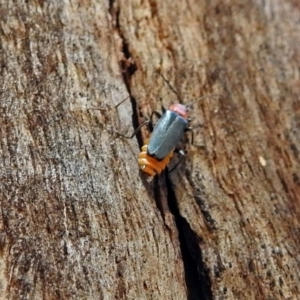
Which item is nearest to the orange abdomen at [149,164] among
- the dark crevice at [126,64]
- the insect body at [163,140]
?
the insect body at [163,140]

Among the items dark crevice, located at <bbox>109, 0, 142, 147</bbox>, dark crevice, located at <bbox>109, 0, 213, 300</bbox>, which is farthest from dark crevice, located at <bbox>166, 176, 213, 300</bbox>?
dark crevice, located at <bbox>109, 0, 142, 147</bbox>

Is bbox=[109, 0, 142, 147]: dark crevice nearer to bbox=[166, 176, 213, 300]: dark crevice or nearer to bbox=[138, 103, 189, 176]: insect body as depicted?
bbox=[138, 103, 189, 176]: insect body

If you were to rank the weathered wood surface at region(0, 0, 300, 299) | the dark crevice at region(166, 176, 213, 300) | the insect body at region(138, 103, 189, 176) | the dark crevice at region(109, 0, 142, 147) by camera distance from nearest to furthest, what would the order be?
the weathered wood surface at region(0, 0, 300, 299), the dark crevice at region(166, 176, 213, 300), the insect body at region(138, 103, 189, 176), the dark crevice at region(109, 0, 142, 147)

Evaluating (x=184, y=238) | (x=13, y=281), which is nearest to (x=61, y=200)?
(x=13, y=281)

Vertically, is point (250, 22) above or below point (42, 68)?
above

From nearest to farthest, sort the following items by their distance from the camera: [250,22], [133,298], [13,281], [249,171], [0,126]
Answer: [13,281], [133,298], [0,126], [249,171], [250,22]

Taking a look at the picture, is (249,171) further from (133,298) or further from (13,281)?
(13,281)

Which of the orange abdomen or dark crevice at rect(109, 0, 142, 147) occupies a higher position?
dark crevice at rect(109, 0, 142, 147)
